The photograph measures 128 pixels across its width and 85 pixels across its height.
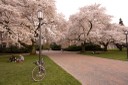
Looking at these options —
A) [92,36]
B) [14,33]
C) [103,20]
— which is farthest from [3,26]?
[103,20]

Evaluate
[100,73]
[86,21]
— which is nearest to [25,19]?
[86,21]

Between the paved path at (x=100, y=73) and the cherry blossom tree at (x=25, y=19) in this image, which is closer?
the paved path at (x=100, y=73)

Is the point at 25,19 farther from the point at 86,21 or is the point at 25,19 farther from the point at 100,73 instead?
the point at 100,73

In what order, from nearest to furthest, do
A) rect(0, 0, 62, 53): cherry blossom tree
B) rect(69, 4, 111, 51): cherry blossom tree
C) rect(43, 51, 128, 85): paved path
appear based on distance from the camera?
rect(43, 51, 128, 85): paved path → rect(0, 0, 62, 53): cherry blossom tree → rect(69, 4, 111, 51): cherry blossom tree

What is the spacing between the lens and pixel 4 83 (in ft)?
30.2

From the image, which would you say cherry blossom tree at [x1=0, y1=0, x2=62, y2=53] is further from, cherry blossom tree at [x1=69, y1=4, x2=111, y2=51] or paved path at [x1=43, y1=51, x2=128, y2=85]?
paved path at [x1=43, y1=51, x2=128, y2=85]

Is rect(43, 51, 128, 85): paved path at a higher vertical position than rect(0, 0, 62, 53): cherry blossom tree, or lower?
lower

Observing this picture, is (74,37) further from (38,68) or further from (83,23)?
(38,68)

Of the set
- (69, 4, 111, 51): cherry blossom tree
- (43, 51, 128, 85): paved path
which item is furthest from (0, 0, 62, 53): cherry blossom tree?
(43, 51, 128, 85): paved path

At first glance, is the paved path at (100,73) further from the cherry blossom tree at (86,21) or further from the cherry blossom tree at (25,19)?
the cherry blossom tree at (86,21)

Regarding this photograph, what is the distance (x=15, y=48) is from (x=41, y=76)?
3459cm

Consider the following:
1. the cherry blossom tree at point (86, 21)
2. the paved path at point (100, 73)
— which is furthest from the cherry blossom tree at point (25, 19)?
the paved path at point (100, 73)

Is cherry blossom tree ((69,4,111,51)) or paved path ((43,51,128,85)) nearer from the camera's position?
paved path ((43,51,128,85))

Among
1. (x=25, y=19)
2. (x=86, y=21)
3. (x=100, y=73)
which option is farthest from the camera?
(x=86, y=21)
